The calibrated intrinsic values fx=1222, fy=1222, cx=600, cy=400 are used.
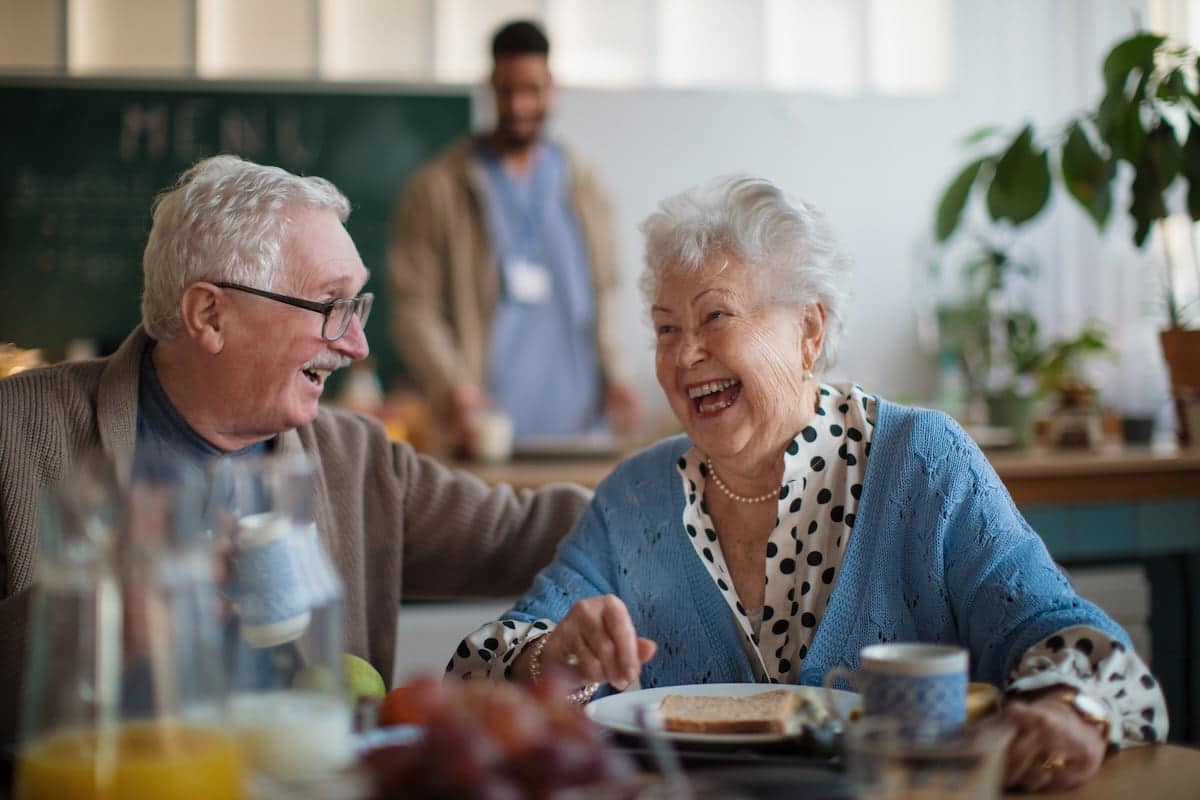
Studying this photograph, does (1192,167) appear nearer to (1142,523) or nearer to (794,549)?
(1142,523)

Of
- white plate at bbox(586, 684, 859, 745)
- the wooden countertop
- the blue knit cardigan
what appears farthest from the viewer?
the wooden countertop

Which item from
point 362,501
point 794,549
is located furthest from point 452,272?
point 794,549

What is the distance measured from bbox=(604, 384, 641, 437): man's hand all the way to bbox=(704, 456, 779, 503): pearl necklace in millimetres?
2695

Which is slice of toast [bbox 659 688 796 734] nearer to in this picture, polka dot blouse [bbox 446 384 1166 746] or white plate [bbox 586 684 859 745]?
white plate [bbox 586 684 859 745]

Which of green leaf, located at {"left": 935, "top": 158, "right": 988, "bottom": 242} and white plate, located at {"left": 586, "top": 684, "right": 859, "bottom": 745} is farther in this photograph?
green leaf, located at {"left": 935, "top": 158, "right": 988, "bottom": 242}

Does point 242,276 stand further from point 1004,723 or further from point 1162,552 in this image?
point 1162,552

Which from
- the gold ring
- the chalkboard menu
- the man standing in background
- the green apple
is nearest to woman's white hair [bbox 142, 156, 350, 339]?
the green apple

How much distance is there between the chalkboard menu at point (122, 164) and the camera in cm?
516

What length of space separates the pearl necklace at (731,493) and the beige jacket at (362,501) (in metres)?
0.34

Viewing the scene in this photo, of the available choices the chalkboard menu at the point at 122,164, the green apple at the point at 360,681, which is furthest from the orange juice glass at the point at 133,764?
the chalkboard menu at the point at 122,164

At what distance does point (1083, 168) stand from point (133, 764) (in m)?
2.65

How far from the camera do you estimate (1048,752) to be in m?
1.08

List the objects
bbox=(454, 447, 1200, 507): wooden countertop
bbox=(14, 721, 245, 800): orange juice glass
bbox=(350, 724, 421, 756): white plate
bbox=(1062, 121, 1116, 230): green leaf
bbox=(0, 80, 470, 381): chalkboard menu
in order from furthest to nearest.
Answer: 1. bbox=(0, 80, 470, 381): chalkboard menu
2. bbox=(454, 447, 1200, 507): wooden countertop
3. bbox=(1062, 121, 1116, 230): green leaf
4. bbox=(350, 724, 421, 756): white plate
5. bbox=(14, 721, 245, 800): orange juice glass

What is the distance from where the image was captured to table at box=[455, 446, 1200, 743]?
318 centimetres
